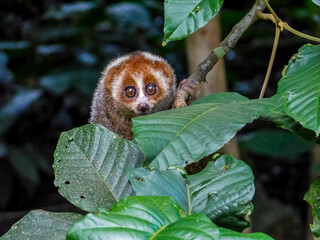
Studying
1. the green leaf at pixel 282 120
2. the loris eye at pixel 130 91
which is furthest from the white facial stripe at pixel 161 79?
the green leaf at pixel 282 120

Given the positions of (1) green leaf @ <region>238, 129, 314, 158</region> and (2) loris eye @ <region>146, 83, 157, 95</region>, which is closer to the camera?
(2) loris eye @ <region>146, 83, 157, 95</region>

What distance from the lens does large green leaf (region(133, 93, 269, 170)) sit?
1.09m

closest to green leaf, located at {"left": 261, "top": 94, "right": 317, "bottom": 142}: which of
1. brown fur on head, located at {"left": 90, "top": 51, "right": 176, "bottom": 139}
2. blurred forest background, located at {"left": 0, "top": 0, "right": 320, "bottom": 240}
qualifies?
brown fur on head, located at {"left": 90, "top": 51, "right": 176, "bottom": 139}

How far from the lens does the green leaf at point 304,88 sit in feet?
3.66

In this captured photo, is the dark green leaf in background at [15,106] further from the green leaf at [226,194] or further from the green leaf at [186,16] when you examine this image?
the green leaf at [226,194]

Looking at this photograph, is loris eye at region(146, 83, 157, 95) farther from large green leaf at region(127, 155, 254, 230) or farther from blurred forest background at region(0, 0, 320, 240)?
blurred forest background at region(0, 0, 320, 240)

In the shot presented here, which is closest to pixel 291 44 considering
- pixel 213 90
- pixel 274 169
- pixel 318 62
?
pixel 274 169

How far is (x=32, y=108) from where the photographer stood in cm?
518

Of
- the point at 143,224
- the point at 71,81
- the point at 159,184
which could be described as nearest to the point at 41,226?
the point at 159,184

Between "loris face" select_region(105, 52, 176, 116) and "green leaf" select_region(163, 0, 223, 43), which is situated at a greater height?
"green leaf" select_region(163, 0, 223, 43)

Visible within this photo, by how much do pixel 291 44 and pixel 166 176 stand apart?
189 inches

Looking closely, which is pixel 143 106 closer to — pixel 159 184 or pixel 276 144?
pixel 159 184

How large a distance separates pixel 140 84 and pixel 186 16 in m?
1.37

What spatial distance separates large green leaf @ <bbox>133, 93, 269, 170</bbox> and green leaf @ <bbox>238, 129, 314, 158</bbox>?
3.04 metres
